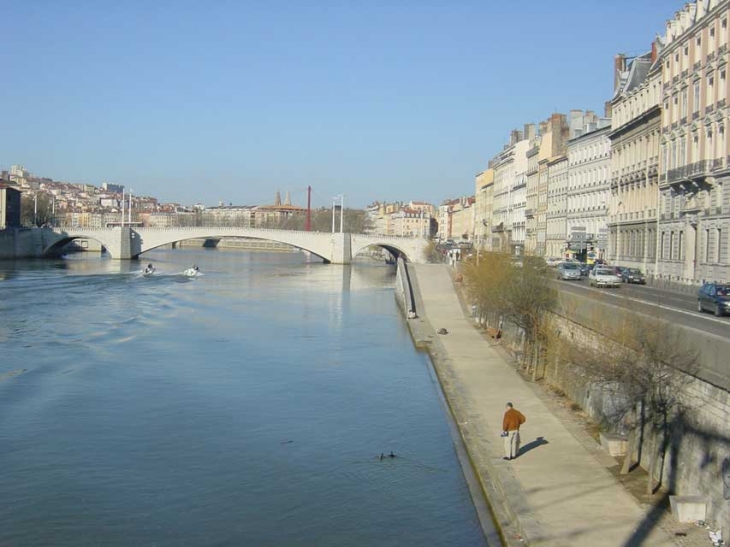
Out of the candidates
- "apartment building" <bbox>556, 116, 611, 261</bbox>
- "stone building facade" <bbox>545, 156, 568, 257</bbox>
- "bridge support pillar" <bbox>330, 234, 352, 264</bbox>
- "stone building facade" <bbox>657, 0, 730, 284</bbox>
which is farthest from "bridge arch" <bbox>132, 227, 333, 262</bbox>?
"stone building facade" <bbox>657, 0, 730, 284</bbox>

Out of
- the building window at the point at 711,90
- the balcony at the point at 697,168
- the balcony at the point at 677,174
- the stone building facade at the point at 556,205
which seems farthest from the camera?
the stone building facade at the point at 556,205

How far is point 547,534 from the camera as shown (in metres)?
12.0

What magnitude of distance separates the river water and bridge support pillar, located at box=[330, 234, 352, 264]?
182ft

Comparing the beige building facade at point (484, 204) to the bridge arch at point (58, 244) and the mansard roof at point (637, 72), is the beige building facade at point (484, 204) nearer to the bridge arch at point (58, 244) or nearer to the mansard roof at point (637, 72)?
the bridge arch at point (58, 244)

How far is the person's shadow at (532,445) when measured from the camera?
16.2 meters

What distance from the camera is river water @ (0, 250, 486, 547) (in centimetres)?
1414

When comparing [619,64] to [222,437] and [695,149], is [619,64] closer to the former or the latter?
[695,149]

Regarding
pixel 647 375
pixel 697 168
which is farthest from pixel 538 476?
pixel 697 168

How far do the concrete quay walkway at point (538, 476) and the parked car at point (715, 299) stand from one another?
16.6 feet

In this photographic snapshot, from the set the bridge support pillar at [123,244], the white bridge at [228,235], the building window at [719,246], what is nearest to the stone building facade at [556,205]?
the white bridge at [228,235]

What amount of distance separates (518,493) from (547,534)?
1832mm

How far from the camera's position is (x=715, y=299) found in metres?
24.1

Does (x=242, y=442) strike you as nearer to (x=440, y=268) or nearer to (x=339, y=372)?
(x=339, y=372)

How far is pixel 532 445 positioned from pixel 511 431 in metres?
1.27
